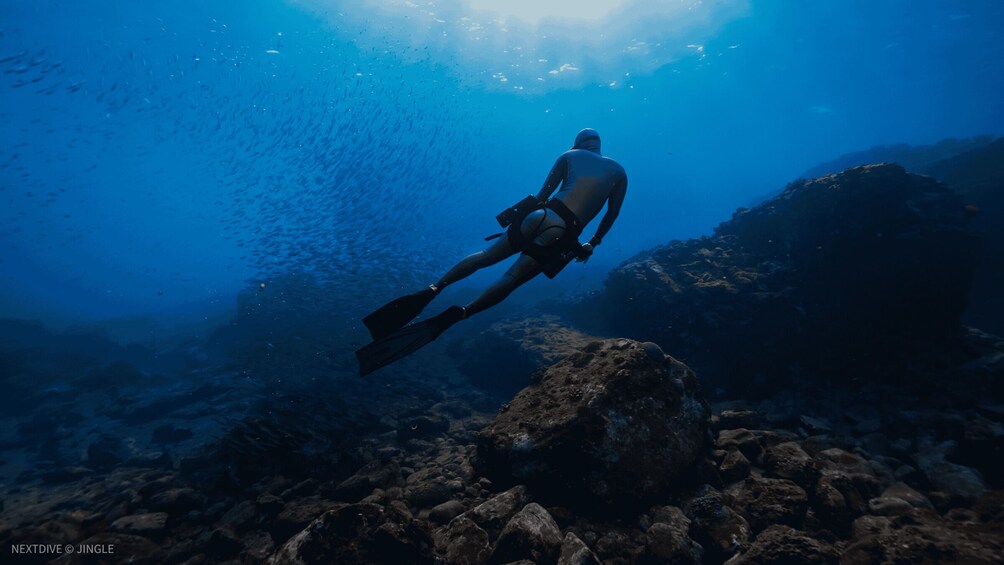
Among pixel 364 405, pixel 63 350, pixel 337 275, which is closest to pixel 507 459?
pixel 364 405

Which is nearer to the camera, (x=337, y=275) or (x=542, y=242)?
(x=542, y=242)

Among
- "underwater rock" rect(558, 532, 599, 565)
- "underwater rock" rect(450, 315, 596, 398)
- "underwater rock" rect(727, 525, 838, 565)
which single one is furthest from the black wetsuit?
"underwater rock" rect(450, 315, 596, 398)

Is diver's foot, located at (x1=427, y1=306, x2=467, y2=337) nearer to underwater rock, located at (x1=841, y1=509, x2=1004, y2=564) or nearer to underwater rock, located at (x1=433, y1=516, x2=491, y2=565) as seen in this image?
underwater rock, located at (x1=433, y1=516, x2=491, y2=565)

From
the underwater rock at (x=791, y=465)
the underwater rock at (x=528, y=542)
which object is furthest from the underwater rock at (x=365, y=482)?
the underwater rock at (x=791, y=465)

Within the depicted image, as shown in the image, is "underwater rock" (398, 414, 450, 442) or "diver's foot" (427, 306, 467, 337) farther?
"underwater rock" (398, 414, 450, 442)

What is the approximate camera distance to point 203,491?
17.9ft

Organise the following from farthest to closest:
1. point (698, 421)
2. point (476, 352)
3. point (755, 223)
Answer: point (476, 352)
point (755, 223)
point (698, 421)

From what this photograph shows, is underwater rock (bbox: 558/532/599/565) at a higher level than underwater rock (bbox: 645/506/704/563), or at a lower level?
higher

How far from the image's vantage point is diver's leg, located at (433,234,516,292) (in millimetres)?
4379

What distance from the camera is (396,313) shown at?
4184 millimetres

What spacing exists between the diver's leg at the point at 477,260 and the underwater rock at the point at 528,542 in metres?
2.61

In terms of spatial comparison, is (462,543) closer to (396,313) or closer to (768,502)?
(396,313)

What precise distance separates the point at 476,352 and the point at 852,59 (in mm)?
64819

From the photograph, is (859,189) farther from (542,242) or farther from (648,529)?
(648,529)
